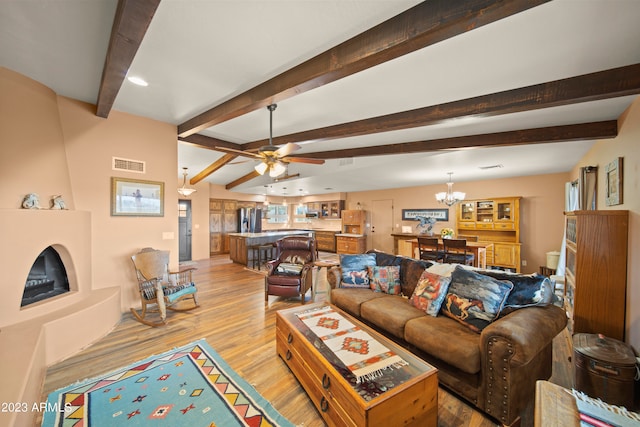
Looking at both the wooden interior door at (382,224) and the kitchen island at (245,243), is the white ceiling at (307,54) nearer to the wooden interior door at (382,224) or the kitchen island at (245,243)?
the kitchen island at (245,243)

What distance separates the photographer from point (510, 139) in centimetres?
331

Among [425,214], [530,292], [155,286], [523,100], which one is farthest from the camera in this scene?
[425,214]

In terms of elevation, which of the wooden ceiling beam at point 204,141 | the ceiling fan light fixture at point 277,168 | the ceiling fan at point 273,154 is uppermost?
the wooden ceiling beam at point 204,141

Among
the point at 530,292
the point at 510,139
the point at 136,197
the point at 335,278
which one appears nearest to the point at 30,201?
the point at 136,197

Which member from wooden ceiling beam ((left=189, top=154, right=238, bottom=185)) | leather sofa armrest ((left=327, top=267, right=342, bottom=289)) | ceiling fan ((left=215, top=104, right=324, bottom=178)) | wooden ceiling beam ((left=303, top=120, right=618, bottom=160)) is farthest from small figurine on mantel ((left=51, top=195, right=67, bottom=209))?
wooden ceiling beam ((left=303, top=120, right=618, bottom=160))

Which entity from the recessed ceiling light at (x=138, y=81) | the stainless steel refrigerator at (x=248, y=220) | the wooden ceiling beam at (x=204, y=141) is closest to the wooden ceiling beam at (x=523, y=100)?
the recessed ceiling light at (x=138, y=81)

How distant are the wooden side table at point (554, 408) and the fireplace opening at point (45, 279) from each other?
14.2ft

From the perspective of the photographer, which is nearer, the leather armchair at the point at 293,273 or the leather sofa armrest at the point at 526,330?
the leather sofa armrest at the point at 526,330

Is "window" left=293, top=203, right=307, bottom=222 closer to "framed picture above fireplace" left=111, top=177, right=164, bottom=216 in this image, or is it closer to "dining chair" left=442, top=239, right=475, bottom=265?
"dining chair" left=442, top=239, right=475, bottom=265

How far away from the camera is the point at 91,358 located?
2.43 m

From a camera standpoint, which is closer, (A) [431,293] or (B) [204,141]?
(A) [431,293]

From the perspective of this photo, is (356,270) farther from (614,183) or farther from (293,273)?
(614,183)

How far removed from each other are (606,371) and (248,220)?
896 cm

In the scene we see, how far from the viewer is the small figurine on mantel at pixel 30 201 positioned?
2.48 m
